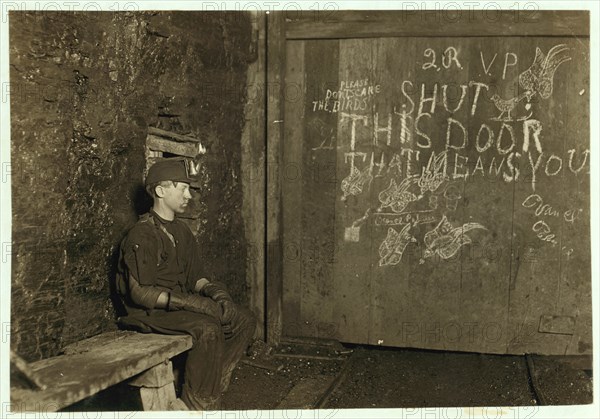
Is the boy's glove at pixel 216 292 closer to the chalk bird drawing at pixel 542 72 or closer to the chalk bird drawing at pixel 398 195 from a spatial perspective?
the chalk bird drawing at pixel 398 195

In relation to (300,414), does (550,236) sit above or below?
above

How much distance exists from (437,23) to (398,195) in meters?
1.31

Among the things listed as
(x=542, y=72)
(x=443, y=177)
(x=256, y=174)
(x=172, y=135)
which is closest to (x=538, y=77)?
(x=542, y=72)

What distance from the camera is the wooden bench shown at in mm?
2578

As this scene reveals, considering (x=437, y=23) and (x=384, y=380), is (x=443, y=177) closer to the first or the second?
(x=437, y=23)

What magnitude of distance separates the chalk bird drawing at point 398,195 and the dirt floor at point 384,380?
3.88 ft

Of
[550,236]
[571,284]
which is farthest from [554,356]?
[550,236]

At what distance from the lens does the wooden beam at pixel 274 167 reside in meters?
4.89

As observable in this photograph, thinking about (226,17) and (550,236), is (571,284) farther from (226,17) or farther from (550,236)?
(226,17)

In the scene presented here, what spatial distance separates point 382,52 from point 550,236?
1.87 m

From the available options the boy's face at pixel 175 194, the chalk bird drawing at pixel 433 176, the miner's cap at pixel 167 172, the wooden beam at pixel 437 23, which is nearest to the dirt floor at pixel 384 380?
the boy's face at pixel 175 194

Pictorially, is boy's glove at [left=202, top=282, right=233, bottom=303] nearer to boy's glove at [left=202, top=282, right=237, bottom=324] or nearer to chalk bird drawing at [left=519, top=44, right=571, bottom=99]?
boy's glove at [left=202, top=282, right=237, bottom=324]

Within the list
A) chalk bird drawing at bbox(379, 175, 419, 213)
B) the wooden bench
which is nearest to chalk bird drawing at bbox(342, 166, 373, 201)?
chalk bird drawing at bbox(379, 175, 419, 213)

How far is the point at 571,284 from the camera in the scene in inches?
186
